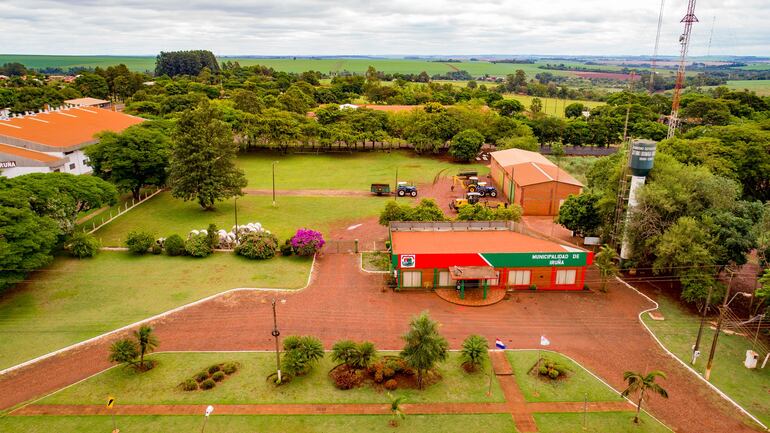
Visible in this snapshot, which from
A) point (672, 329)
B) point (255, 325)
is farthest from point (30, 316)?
point (672, 329)

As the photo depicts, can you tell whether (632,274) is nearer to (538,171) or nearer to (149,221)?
(538,171)

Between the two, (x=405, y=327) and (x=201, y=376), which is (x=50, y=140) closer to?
(x=201, y=376)

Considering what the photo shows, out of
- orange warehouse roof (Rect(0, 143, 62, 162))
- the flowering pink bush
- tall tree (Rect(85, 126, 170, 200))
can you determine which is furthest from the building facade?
orange warehouse roof (Rect(0, 143, 62, 162))

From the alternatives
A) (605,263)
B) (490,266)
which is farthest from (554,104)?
(490,266)

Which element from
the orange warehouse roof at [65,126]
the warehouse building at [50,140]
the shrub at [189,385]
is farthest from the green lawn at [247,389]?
the orange warehouse roof at [65,126]

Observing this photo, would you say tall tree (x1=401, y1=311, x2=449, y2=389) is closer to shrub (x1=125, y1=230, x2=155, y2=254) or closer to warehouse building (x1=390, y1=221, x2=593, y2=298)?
warehouse building (x1=390, y1=221, x2=593, y2=298)

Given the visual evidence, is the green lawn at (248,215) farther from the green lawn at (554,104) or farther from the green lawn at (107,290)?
the green lawn at (554,104)
